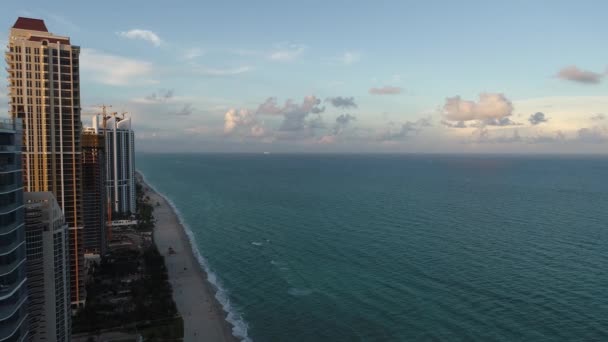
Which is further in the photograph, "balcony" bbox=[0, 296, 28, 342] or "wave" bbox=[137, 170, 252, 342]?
"wave" bbox=[137, 170, 252, 342]

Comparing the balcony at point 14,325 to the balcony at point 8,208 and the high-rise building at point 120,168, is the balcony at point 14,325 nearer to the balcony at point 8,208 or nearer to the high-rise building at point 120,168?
the balcony at point 8,208

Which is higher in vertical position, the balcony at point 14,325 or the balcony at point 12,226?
the balcony at point 12,226

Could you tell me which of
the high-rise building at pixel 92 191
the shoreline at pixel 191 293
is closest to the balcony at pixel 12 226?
the shoreline at pixel 191 293

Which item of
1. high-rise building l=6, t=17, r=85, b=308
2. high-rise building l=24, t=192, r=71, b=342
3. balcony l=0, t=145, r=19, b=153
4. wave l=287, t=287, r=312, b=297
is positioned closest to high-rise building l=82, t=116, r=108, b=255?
high-rise building l=6, t=17, r=85, b=308

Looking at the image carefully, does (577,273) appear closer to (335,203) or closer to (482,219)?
(482,219)

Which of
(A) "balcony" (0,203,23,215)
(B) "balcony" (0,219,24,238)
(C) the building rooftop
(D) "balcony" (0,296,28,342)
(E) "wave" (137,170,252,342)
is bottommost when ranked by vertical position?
(E) "wave" (137,170,252,342)

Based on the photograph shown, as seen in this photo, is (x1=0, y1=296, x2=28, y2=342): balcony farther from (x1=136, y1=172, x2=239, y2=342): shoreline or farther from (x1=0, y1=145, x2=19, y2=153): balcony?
(x1=136, y1=172, x2=239, y2=342): shoreline

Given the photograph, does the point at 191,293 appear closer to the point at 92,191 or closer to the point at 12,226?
the point at 92,191
